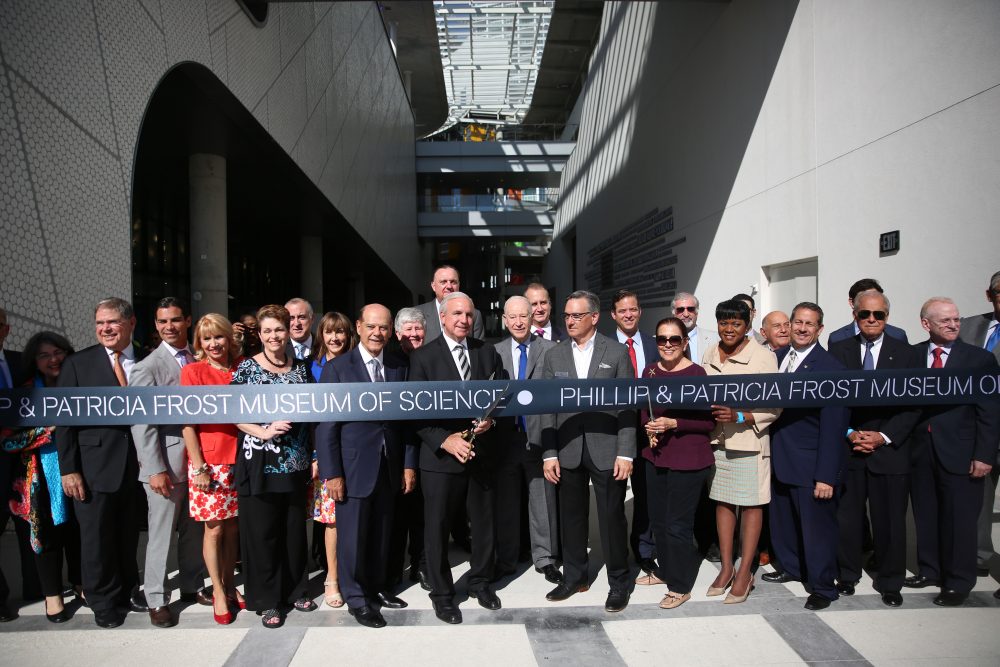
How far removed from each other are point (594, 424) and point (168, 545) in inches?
102

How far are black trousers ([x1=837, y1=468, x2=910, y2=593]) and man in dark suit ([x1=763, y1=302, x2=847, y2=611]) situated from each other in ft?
0.76

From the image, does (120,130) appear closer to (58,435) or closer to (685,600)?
(58,435)

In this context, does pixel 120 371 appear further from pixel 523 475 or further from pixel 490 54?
pixel 490 54

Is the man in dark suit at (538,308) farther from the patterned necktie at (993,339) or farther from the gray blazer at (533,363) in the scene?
the patterned necktie at (993,339)

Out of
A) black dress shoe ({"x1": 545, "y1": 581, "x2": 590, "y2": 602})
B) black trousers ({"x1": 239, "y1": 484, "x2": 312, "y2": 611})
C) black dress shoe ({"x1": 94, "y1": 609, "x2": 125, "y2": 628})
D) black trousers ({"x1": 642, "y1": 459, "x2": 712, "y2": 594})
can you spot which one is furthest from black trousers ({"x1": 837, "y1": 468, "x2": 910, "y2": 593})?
black dress shoe ({"x1": 94, "y1": 609, "x2": 125, "y2": 628})

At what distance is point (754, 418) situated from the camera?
11.7 feet

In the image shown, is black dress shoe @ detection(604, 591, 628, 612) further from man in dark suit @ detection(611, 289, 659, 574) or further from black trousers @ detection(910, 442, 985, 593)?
black trousers @ detection(910, 442, 985, 593)

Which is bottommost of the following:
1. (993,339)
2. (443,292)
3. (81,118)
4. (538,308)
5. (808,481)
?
(808,481)

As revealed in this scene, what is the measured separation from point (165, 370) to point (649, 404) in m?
2.87

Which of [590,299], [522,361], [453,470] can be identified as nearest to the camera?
[453,470]

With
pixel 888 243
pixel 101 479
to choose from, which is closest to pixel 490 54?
pixel 888 243

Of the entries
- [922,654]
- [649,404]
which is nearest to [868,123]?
[649,404]

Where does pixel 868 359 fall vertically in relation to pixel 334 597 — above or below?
above

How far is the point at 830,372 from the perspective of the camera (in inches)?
140
